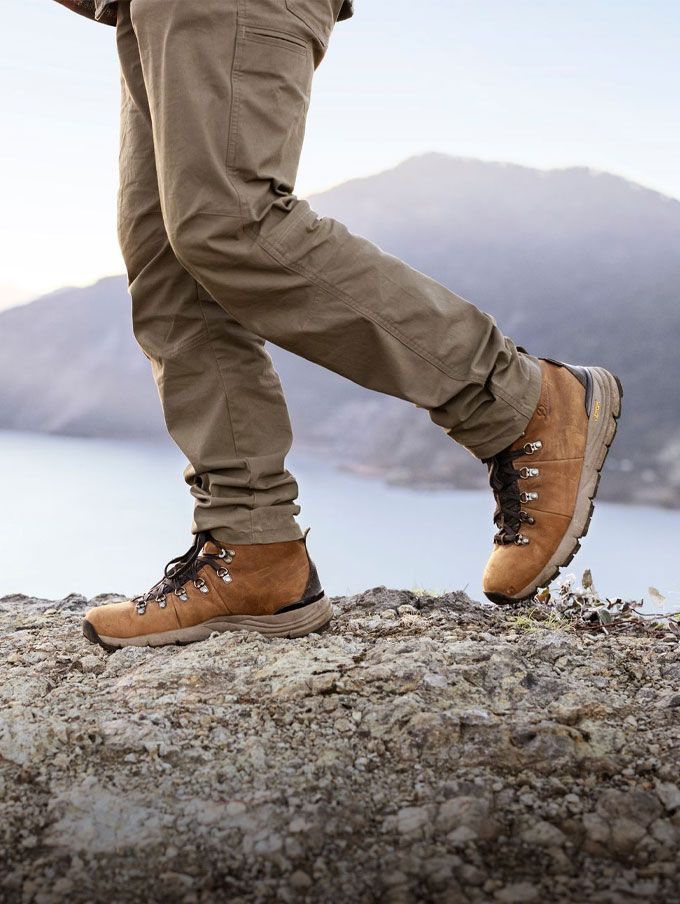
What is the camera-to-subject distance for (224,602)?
71.8 inches

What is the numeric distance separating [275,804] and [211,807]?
8 centimetres

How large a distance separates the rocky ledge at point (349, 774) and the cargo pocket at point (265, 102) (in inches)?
34.6

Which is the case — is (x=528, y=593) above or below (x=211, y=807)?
above

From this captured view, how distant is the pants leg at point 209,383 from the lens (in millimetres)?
1800

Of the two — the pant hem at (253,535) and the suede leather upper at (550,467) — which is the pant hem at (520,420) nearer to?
the suede leather upper at (550,467)

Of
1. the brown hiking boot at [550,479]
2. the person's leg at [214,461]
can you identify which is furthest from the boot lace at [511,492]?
the person's leg at [214,461]

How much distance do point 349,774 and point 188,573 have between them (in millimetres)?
793

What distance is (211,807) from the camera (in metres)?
1.09

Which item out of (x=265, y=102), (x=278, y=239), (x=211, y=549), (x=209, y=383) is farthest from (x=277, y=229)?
A: (x=211, y=549)

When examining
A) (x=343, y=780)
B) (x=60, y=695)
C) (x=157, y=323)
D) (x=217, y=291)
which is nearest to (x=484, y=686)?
(x=343, y=780)

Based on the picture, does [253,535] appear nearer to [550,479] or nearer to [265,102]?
[550,479]

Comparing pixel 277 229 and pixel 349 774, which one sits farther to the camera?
pixel 277 229

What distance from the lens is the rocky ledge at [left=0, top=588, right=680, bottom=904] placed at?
97 cm

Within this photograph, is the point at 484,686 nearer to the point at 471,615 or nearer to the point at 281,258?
the point at 471,615
